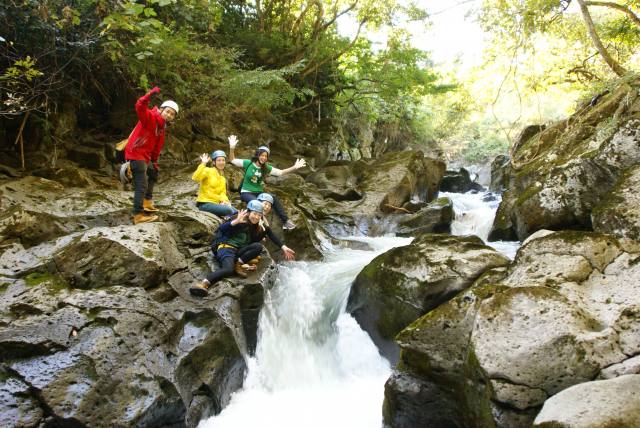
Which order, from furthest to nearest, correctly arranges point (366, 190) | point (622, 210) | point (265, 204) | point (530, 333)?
point (366, 190)
point (265, 204)
point (622, 210)
point (530, 333)

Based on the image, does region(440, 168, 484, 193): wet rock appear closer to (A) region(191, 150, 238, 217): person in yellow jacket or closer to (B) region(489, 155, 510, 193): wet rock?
(B) region(489, 155, 510, 193): wet rock

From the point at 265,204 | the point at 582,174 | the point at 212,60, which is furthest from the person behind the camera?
the point at 212,60

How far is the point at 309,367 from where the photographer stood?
607cm

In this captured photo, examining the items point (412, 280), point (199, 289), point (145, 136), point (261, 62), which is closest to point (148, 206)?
point (145, 136)

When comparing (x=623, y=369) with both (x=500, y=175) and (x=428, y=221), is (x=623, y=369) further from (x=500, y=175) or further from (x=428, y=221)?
(x=500, y=175)

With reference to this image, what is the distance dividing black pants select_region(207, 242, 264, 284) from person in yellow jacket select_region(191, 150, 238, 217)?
1.21 m

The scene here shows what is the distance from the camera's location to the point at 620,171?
6680 millimetres

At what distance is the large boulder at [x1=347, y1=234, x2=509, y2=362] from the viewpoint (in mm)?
5410

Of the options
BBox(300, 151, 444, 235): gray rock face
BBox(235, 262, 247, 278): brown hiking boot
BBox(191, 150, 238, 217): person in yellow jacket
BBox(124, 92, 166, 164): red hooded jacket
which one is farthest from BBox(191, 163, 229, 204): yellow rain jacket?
BBox(300, 151, 444, 235): gray rock face

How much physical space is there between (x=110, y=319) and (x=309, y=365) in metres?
2.96

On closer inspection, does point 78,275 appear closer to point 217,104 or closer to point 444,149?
point 217,104

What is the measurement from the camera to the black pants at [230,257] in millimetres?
5843

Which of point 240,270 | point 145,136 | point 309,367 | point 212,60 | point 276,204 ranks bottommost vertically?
point 309,367

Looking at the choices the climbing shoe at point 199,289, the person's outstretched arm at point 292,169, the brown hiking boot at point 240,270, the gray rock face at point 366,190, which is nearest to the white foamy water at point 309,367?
the brown hiking boot at point 240,270
